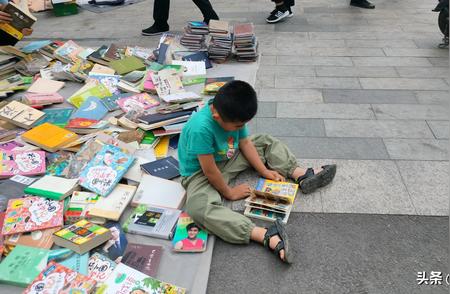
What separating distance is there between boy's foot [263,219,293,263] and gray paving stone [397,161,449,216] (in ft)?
2.64

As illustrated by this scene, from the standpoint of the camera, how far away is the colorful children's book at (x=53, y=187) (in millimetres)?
2324

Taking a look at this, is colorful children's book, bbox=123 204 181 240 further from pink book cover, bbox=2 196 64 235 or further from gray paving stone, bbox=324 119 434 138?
gray paving stone, bbox=324 119 434 138

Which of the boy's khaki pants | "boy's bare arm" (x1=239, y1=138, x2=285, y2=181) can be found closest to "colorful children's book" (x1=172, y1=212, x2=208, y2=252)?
the boy's khaki pants

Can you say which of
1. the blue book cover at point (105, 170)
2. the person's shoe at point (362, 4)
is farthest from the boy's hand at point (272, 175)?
the person's shoe at point (362, 4)

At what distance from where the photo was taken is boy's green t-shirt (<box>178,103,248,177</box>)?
84.3 inches

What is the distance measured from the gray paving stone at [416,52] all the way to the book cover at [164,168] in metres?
2.95

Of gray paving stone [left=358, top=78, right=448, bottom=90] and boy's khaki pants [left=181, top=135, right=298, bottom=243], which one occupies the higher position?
boy's khaki pants [left=181, top=135, right=298, bottom=243]

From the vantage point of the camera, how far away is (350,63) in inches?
167

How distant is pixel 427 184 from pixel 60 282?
207 centimetres

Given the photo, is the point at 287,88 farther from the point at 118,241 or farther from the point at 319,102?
the point at 118,241

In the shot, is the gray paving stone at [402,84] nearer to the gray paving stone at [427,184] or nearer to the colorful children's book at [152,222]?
the gray paving stone at [427,184]

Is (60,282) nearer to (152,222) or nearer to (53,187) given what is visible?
(152,222)

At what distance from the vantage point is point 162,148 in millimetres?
2865

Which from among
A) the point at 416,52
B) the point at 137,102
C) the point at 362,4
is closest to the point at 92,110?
the point at 137,102
